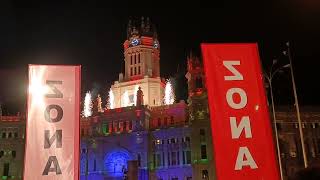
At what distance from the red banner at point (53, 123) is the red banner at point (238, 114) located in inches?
207

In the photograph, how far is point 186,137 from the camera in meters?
73.1

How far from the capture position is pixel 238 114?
15297 mm

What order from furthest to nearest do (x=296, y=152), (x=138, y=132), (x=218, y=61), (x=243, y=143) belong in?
(x=138, y=132), (x=296, y=152), (x=218, y=61), (x=243, y=143)

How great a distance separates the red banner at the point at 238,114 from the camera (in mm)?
14883

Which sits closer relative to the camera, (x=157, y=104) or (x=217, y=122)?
(x=217, y=122)

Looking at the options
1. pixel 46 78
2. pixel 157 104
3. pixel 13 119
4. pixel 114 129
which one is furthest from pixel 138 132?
pixel 46 78

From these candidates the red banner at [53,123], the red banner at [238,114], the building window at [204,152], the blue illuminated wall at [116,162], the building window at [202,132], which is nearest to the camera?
the red banner at [238,114]

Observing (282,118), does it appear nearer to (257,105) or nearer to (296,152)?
(296,152)

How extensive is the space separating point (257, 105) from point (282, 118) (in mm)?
59880

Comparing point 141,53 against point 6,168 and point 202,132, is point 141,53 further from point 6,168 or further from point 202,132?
point 6,168

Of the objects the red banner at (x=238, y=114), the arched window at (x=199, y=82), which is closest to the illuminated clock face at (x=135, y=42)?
the arched window at (x=199, y=82)

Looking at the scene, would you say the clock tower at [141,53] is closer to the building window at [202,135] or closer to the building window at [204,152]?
the building window at [202,135]

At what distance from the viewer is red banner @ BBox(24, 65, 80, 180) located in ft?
51.7

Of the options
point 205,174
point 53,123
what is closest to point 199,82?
point 205,174
